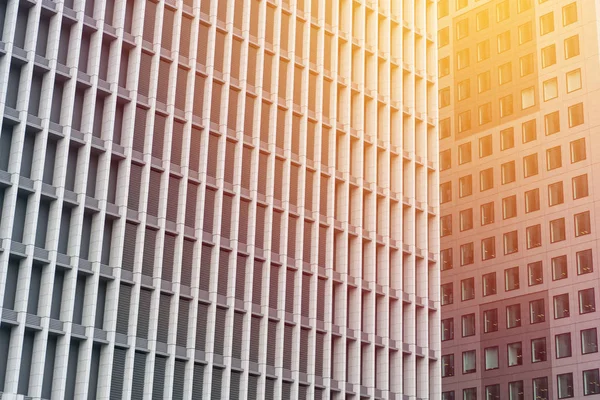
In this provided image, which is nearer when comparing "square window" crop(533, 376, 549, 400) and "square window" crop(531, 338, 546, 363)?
"square window" crop(533, 376, 549, 400)

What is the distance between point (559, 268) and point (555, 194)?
726cm

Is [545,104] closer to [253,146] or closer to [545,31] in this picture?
[545,31]

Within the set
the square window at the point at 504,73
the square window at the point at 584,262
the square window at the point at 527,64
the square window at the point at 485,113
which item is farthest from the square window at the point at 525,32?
the square window at the point at 584,262

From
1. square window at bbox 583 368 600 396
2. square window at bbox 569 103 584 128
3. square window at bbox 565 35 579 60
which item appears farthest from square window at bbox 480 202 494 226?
square window at bbox 583 368 600 396

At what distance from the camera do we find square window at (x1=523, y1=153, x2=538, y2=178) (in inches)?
4284

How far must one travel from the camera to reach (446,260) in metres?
116

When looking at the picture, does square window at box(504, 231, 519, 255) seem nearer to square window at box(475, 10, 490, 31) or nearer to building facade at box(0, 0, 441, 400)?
building facade at box(0, 0, 441, 400)

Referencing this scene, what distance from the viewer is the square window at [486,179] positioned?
371 ft

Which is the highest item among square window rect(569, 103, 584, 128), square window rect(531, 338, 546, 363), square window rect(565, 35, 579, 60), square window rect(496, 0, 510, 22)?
square window rect(496, 0, 510, 22)

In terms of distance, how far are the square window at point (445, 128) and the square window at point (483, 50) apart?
24.0ft

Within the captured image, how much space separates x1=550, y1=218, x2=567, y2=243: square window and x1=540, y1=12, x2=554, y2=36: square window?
63.2 feet

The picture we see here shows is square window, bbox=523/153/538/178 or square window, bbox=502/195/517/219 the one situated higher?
square window, bbox=523/153/538/178

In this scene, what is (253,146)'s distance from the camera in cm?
7912

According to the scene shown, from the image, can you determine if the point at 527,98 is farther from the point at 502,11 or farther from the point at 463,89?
the point at 502,11
